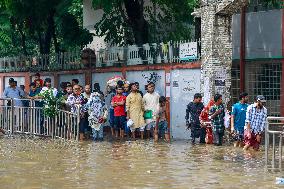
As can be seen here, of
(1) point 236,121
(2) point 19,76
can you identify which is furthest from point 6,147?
(2) point 19,76

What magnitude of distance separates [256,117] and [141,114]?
5.29 meters

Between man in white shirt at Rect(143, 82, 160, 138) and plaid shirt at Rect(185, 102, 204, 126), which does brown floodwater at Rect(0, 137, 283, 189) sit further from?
man in white shirt at Rect(143, 82, 160, 138)

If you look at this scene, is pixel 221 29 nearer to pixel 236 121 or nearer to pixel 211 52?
pixel 211 52

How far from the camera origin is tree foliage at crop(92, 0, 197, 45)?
1107 inches

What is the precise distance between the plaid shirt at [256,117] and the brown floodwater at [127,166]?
61 centimetres

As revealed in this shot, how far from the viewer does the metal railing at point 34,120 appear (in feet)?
70.9

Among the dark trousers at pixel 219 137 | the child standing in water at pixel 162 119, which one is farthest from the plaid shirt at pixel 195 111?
the child standing in water at pixel 162 119

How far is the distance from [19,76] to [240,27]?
12.2m

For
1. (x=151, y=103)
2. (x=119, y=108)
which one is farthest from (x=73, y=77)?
(x=151, y=103)

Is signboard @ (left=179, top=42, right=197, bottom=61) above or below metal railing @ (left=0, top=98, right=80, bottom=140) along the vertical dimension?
above

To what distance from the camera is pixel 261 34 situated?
25109mm

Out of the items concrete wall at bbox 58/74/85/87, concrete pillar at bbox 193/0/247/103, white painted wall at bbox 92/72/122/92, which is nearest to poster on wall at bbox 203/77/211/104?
concrete pillar at bbox 193/0/247/103

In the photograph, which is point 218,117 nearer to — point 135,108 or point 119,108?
point 135,108

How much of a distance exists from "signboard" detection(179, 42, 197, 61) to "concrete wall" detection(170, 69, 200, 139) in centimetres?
38
